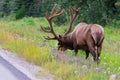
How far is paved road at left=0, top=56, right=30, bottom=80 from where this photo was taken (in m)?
8.38

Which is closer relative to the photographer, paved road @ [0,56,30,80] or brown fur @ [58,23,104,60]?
paved road @ [0,56,30,80]

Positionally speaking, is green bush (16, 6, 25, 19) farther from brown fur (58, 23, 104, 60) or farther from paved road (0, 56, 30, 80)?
paved road (0, 56, 30, 80)

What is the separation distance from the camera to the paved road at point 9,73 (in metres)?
8.38

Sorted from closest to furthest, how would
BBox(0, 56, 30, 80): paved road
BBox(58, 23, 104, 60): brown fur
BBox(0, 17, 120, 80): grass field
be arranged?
BBox(0, 17, 120, 80): grass field, BBox(0, 56, 30, 80): paved road, BBox(58, 23, 104, 60): brown fur

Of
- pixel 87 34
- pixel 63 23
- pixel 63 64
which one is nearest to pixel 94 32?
pixel 87 34

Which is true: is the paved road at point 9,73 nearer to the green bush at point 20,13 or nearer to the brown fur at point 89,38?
the brown fur at point 89,38

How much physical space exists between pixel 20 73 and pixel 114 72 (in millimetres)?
2040

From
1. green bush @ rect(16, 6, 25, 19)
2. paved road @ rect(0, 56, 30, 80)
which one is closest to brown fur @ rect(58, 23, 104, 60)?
paved road @ rect(0, 56, 30, 80)

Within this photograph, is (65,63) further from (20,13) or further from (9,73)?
(20,13)

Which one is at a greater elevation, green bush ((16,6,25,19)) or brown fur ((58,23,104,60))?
brown fur ((58,23,104,60))

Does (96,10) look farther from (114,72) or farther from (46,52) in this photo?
(114,72)

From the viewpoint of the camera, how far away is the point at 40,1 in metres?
41.6

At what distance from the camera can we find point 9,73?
29.4ft

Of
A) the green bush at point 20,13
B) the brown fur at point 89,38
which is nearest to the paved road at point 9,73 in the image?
the brown fur at point 89,38
